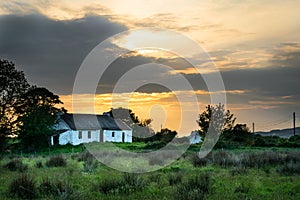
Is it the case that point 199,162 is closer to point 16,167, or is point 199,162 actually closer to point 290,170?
point 290,170

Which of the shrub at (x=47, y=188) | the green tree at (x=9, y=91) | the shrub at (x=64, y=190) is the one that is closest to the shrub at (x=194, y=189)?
the shrub at (x=64, y=190)

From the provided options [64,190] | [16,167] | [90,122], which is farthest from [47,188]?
[90,122]

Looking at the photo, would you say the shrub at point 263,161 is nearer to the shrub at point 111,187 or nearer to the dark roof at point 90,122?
the shrub at point 111,187

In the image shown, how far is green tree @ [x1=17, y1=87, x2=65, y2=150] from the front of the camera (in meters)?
60.1

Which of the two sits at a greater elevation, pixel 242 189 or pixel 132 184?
pixel 132 184

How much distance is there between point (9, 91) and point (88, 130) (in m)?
22.6

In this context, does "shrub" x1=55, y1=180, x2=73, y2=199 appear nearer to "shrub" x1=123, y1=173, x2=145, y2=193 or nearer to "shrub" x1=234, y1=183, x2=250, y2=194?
"shrub" x1=123, y1=173, x2=145, y2=193

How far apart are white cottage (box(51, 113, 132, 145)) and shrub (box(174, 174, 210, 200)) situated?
6052cm

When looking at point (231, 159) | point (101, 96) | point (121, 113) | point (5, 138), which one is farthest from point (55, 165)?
point (121, 113)

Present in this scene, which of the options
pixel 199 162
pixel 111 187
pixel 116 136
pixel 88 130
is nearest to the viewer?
pixel 111 187

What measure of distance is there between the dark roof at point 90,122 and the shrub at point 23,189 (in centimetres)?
6094

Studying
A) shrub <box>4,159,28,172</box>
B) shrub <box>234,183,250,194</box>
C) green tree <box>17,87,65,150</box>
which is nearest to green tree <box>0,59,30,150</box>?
green tree <box>17,87,65,150</box>

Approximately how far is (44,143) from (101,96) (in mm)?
21678

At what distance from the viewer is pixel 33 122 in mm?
60625
